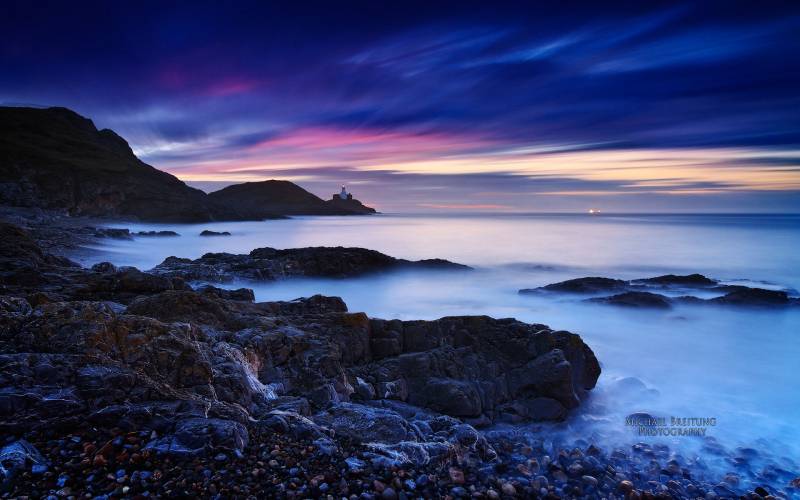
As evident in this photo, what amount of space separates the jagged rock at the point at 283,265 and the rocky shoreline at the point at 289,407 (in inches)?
325

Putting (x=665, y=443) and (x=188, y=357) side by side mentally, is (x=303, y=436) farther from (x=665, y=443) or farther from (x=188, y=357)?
(x=665, y=443)

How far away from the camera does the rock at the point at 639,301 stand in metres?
16.0

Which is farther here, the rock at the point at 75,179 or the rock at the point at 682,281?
the rock at the point at 75,179

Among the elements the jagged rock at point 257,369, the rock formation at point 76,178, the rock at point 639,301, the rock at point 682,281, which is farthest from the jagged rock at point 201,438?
the rock formation at point 76,178

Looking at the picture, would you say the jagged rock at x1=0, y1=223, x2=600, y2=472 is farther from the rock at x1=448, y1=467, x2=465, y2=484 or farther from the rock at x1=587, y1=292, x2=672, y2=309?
the rock at x1=587, y1=292, x2=672, y2=309

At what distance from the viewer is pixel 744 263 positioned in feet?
Answer: 110

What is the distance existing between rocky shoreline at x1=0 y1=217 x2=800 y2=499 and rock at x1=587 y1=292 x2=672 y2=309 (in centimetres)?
832

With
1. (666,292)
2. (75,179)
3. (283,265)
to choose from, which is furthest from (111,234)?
(75,179)

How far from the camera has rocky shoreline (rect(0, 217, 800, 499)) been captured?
3.93 metres

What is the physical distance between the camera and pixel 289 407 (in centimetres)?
557

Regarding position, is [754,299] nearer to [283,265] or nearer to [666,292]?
[666,292]

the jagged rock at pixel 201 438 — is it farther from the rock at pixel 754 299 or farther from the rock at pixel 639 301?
the rock at pixel 754 299

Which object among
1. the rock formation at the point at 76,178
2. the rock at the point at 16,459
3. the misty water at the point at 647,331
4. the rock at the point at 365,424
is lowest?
the misty water at the point at 647,331

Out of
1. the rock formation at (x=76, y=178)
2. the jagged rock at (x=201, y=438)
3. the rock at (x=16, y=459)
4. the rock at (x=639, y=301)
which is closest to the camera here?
the rock at (x=16, y=459)
